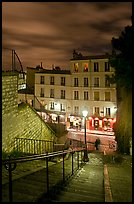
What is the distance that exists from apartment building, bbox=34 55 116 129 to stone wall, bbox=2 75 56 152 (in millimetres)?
22609

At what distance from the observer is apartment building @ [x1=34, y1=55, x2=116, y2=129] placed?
36.5 meters

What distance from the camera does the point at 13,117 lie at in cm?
1120

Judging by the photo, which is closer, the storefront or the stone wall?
the stone wall

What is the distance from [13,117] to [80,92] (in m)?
27.6

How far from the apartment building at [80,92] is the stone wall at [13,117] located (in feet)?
74.2

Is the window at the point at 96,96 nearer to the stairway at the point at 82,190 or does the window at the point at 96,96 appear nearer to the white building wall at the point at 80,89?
the white building wall at the point at 80,89

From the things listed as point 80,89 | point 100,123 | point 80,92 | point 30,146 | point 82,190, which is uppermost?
point 80,89

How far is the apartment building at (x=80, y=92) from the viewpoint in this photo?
36.5 metres

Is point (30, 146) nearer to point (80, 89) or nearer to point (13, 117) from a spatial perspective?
point (13, 117)

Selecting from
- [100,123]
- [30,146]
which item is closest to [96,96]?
[100,123]

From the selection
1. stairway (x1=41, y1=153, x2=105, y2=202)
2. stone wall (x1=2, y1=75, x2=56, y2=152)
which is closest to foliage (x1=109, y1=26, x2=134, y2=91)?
stairway (x1=41, y1=153, x2=105, y2=202)

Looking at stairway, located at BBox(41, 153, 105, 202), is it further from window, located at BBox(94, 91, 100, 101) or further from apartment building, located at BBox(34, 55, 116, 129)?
window, located at BBox(94, 91, 100, 101)

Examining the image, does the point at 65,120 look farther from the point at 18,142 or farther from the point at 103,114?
the point at 18,142

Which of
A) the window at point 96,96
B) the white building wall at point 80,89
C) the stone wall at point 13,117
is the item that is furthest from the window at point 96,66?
the stone wall at point 13,117
